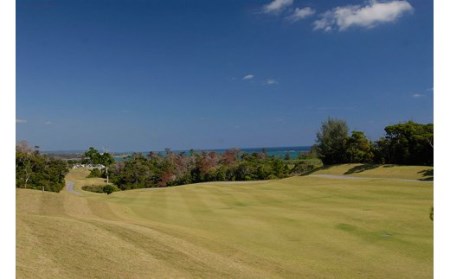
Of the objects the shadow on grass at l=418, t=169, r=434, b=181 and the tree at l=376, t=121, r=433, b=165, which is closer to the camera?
the shadow on grass at l=418, t=169, r=434, b=181

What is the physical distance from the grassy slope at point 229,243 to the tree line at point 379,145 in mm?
25630

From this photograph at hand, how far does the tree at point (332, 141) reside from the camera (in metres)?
49.2

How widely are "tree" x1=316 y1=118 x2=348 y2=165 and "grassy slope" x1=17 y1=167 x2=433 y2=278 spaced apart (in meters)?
31.6

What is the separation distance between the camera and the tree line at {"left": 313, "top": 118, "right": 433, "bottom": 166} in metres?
40.1

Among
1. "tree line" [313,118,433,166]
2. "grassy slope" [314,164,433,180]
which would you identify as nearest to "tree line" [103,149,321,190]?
"tree line" [313,118,433,166]

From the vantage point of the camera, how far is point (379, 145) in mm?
45031

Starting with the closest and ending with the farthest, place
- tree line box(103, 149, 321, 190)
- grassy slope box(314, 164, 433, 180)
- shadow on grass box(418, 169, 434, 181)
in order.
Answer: shadow on grass box(418, 169, 434, 181)
grassy slope box(314, 164, 433, 180)
tree line box(103, 149, 321, 190)

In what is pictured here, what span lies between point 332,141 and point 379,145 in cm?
759

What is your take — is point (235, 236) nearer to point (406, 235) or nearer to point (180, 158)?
point (406, 235)
